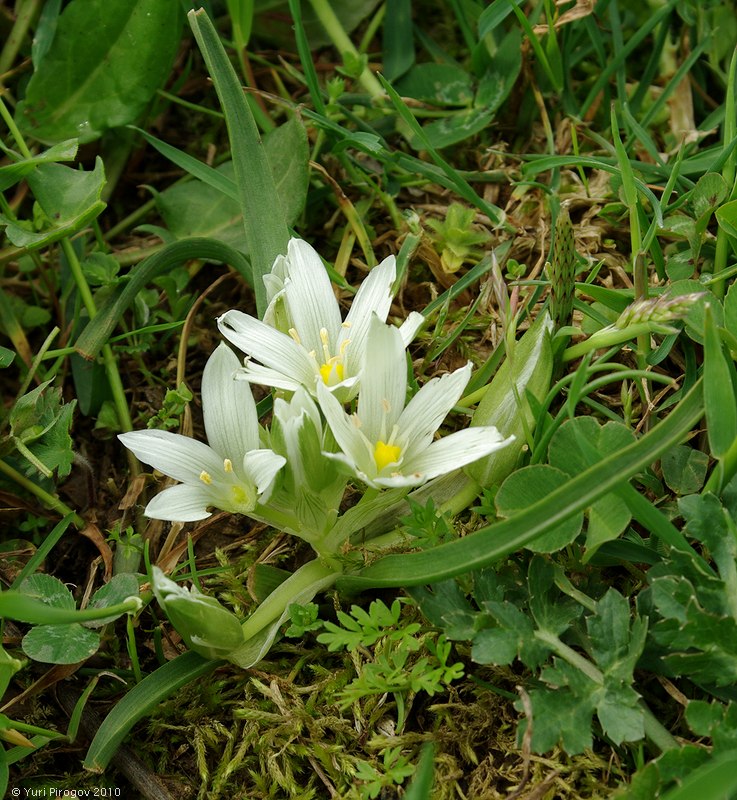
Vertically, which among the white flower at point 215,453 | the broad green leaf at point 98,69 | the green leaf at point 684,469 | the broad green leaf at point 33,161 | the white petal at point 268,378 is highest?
the broad green leaf at point 98,69

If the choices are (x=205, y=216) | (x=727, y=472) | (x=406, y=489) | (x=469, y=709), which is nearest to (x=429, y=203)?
(x=205, y=216)

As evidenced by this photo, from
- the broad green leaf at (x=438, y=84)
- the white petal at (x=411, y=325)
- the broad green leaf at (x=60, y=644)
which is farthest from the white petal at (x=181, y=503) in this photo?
the broad green leaf at (x=438, y=84)

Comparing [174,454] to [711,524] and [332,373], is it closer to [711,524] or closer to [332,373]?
[332,373]

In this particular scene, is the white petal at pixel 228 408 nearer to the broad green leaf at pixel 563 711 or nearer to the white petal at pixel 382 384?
the white petal at pixel 382 384

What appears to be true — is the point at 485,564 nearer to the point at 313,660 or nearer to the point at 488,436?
the point at 488,436

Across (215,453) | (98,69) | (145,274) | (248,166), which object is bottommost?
(215,453)

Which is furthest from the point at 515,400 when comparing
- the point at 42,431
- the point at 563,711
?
the point at 42,431
